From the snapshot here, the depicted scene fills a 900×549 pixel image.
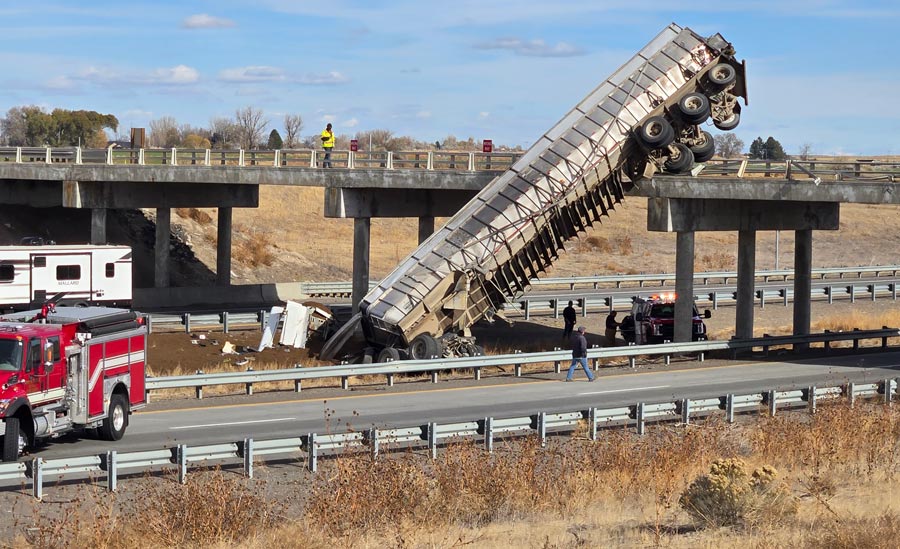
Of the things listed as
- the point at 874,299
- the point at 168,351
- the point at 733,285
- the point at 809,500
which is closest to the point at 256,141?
the point at 733,285

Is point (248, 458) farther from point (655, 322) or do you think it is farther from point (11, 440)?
point (655, 322)

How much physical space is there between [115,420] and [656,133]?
66.0 ft

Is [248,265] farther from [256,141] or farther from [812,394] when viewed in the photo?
[812,394]

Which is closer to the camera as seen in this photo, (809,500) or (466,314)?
(809,500)

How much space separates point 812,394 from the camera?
26.2m

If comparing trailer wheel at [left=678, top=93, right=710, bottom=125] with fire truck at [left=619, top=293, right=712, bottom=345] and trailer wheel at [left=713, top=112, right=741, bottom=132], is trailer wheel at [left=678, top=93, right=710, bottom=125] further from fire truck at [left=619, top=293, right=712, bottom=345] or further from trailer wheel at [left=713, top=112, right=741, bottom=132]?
fire truck at [left=619, top=293, right=712, bottom=345]

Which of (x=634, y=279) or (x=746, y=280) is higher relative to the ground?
(x=746, y=280)

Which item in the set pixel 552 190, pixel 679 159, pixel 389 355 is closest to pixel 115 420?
pixel 389 355

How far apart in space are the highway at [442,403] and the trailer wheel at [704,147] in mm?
7198

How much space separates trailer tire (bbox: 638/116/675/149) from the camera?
37656mm

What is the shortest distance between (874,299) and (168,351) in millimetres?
32919

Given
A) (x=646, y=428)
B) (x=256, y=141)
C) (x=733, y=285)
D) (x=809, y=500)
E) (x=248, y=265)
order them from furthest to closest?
(x=256, y=141)
(x=248, y=265)
(x=733, y=285)
(x=646, y=428)
(x=809, y=500)

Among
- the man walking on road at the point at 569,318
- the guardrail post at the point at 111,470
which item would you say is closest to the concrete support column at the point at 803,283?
the man walking on road at the point at 569,318

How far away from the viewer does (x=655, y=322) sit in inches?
1649
